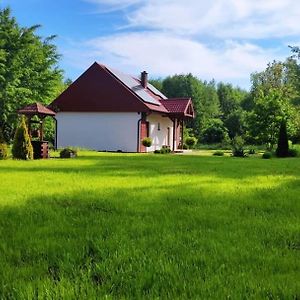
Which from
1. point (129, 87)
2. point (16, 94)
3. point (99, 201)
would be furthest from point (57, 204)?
point (16, 94)

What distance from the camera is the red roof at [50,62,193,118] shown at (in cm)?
3155

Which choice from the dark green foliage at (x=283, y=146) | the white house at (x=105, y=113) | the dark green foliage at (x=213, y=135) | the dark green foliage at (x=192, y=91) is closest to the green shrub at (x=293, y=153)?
the dark green foliage at (x=283, y=146)

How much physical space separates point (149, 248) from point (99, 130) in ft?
93.0

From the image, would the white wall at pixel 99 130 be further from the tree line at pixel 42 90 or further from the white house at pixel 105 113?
the tree line at pixel 42 90

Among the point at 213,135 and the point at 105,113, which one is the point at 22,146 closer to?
the point at 105,113

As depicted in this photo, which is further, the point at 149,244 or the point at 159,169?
the point at 159,169

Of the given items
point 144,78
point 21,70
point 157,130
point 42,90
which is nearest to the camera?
point 157,130

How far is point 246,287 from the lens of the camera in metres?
3.21

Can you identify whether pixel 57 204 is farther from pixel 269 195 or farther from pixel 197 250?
pixel 269 195

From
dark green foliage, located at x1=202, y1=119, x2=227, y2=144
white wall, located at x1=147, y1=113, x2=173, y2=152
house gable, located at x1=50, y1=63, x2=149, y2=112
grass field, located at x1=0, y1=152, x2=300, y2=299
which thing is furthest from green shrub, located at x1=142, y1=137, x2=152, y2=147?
grass field, located at x1=0, y1=152, x2=300, y2=299

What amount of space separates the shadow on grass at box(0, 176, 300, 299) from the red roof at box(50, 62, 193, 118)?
989 inches

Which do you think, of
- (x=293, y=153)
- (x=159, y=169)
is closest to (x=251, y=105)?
(x=293, y=153)

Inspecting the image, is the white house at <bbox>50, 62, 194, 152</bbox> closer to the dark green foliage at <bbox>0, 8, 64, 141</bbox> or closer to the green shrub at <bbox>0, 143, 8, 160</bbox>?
the dark green foliage at <bbox>0, 8, 64, 141</bbox>

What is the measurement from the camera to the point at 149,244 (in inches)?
171
